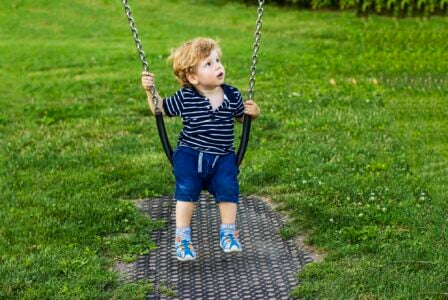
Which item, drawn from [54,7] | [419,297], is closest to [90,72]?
[54,7]

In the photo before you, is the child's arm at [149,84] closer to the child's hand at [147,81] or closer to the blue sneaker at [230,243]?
the child's hand at [147,81]

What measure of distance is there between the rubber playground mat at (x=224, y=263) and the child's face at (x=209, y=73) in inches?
38.4

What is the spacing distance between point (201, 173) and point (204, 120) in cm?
30

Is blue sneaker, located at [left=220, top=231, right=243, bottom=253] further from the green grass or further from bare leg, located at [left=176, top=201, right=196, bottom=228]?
the green grass

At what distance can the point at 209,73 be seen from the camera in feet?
16.3

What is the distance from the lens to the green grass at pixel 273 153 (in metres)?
4.83

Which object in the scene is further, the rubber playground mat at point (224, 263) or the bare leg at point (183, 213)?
the bare leg at point (183, 213)

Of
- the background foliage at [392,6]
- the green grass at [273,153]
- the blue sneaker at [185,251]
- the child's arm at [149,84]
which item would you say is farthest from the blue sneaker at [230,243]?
the background foliage at [392,6]

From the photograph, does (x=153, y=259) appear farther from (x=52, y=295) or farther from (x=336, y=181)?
(x=336, y=181)

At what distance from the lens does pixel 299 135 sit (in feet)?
24.7

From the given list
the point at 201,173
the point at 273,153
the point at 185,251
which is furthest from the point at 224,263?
the point at 273,153

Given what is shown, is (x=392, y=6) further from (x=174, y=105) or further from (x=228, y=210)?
(x=228, y=210)

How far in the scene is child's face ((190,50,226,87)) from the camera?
16.3 feet

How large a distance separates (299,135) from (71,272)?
3.18 meters
